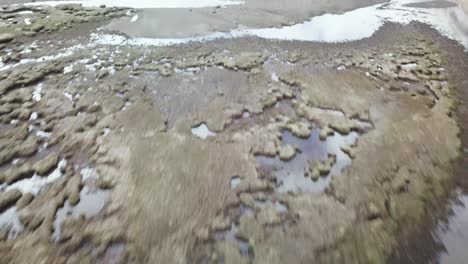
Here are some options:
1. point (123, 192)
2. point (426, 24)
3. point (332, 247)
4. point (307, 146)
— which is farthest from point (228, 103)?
point (426, 24)

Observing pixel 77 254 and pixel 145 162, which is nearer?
pixel 77 254

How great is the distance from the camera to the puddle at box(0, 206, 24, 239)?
3421 millimetres

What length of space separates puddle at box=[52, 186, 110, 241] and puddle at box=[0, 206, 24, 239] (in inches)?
13.6

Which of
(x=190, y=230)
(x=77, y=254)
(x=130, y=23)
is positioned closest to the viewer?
(x=77, y=254)

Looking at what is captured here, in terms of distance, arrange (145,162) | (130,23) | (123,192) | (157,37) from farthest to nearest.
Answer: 1. (130,23)
2. (157,37)
3. (145,162)
4. (123,192)

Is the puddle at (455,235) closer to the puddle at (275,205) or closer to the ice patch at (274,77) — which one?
the puddle at (275,205)

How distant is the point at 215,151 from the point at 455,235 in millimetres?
2950

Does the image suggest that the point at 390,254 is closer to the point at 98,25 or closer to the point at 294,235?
the point at 294,235

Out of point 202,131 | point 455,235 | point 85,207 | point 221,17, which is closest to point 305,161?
point 202,131

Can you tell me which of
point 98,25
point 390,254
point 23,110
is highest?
point 98,25

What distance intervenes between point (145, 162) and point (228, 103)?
1.85 m

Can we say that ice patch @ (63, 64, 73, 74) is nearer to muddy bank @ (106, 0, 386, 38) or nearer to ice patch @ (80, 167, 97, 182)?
muddy bank @ (106, 0, 386, 38)

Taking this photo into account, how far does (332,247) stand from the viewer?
343cm

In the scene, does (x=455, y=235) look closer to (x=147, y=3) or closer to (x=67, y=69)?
(x=67, y=69)
